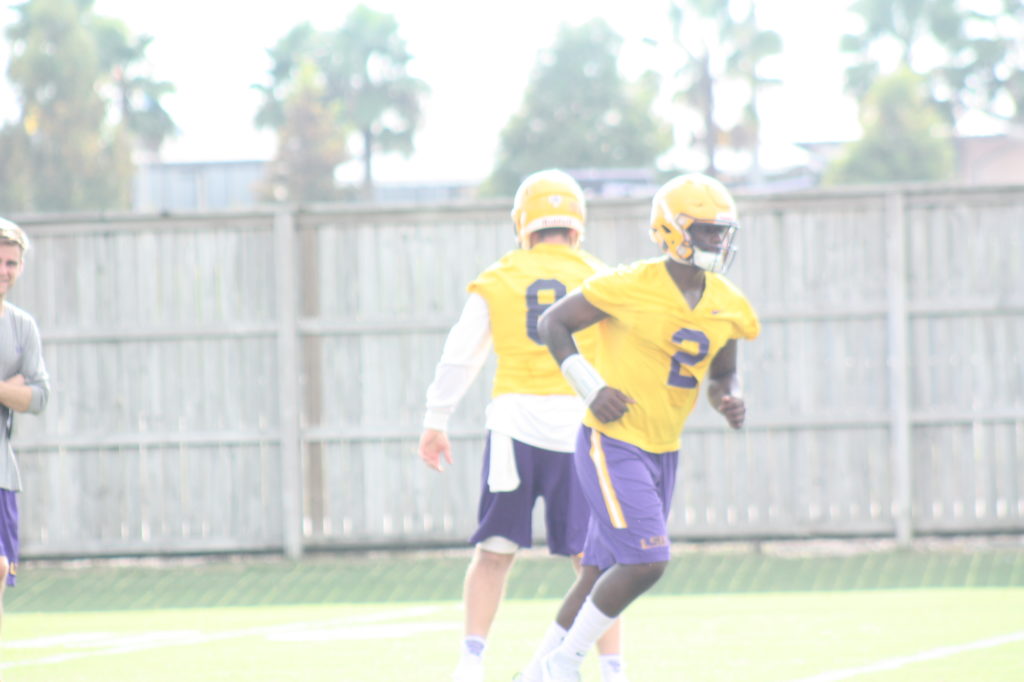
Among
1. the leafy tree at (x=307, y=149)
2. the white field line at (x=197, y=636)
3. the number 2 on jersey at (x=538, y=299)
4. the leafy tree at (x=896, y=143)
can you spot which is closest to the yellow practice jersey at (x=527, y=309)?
the number 2 on jersey at (x=538, y=299)

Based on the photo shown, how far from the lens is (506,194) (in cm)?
6366

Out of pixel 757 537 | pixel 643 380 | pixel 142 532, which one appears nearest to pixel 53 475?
pixel 142 532

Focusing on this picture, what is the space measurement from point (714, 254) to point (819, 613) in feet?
12.9

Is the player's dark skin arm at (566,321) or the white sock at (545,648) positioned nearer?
the player's dark skin arm at (566,321)

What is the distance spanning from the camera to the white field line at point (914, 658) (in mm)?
7211

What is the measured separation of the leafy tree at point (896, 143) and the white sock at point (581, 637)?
5178 centimetres

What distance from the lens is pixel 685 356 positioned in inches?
245

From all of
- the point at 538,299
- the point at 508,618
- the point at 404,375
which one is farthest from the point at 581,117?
the point at 538,299

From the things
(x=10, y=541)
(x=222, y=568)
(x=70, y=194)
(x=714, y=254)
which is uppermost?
(x=70, y=194)

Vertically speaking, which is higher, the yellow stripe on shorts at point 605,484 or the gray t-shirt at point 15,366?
the gray t-shirt at point 15,366

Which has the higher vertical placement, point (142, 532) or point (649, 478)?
point (649, 478)

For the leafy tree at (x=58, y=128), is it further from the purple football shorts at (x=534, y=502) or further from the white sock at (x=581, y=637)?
the white sock at (x=581, y=637)

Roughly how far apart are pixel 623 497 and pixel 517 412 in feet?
2.75

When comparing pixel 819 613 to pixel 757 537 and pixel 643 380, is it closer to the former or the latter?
pixel 757 537
